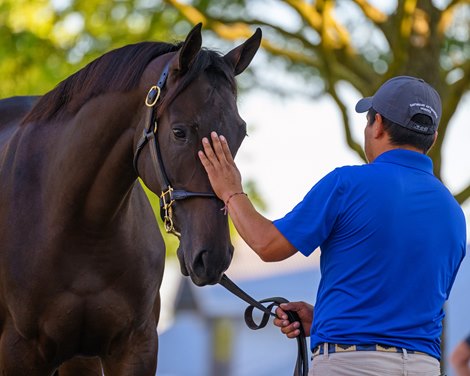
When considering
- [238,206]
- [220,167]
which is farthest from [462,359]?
[220,167]

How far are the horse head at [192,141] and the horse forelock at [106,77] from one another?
0.47ft

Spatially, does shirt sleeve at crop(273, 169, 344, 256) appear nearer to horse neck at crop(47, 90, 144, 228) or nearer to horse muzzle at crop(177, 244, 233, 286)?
horse muzzle at crop(177, 244, 233, 286)

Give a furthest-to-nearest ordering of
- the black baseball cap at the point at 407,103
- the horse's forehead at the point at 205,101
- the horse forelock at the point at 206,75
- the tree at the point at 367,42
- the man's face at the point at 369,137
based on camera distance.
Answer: the tree at the point at 367,42, the horse forelock at the point at 206,75, the horse's forehead at the point at 205,101, the man's face at the point at 369,137, the black baseball cap at the point at 407,103

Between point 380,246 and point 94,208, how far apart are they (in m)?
1.53

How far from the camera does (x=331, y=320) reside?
3.34m

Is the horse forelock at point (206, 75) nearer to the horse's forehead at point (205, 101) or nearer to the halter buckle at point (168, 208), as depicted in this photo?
the horse's forehead at point (205, 101)

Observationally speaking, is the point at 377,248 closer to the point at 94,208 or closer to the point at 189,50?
the point at 189,50

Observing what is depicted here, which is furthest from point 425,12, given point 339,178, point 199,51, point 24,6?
point 339,178

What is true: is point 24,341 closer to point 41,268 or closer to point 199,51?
point 41,268

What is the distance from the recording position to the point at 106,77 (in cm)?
426

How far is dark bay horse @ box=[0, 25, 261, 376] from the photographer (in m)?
4.00

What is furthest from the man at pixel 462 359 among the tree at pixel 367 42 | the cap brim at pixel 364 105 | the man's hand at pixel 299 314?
the tree at pixel 367 42

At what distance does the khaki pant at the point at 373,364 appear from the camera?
323 centimetres

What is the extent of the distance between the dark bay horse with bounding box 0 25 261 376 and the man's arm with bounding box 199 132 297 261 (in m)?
0.29
